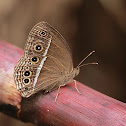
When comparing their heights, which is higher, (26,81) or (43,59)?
(43,59)

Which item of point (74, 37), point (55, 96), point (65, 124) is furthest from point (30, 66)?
point (74, 37)

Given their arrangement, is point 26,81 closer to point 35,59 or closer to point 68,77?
point 35,59

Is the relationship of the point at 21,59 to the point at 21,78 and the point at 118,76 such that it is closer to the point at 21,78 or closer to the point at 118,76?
the point at 21,78

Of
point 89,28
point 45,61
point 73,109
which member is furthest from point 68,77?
point 89,28

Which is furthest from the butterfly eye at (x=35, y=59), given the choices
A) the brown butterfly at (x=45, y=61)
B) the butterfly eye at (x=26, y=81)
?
the butterfly eye at (x=26, y=81)

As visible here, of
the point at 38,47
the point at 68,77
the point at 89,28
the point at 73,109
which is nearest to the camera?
the point at 73,109

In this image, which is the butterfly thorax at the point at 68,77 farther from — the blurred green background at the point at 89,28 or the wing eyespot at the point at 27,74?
the blurred green background at the point at 89,28
